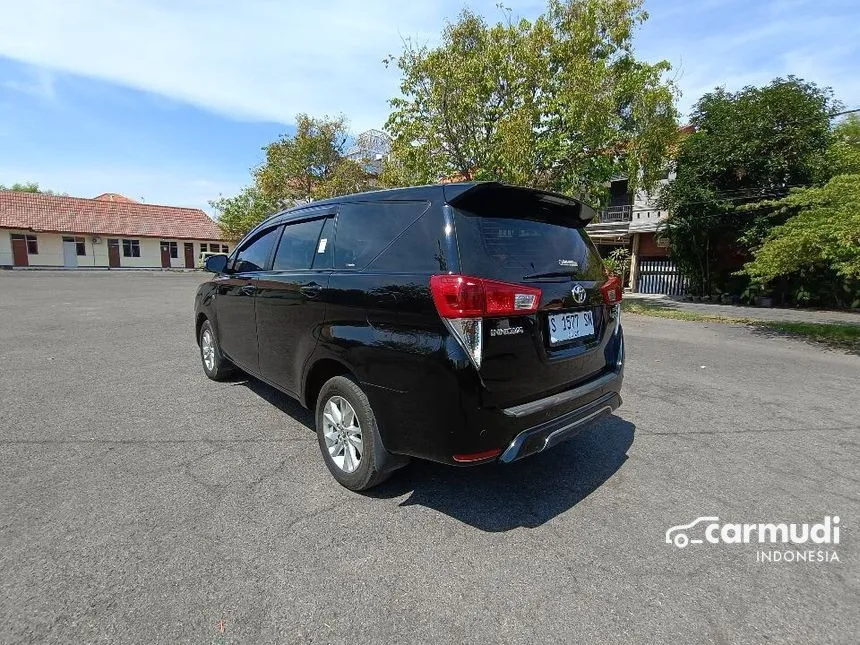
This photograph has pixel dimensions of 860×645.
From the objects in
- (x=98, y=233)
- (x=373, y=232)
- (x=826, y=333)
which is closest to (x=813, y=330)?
(x=826, y=333)

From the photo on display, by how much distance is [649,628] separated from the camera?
191 cm

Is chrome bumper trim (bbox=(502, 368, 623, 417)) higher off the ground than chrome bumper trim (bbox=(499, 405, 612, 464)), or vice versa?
chrome bumper trim (bbox=(502, 368, 623, 417))

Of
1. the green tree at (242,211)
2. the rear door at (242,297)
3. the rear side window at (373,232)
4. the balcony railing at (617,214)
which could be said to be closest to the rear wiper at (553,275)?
the rear side window at (373,232)

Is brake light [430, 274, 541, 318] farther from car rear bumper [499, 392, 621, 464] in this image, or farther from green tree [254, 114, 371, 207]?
green tree [254, 114, 371, 207]

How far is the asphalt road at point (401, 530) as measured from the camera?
194 cm

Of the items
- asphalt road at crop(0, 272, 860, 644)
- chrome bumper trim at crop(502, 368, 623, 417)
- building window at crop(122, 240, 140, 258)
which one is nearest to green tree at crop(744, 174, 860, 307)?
asphalt road at crop(0, 272, 860, 644)

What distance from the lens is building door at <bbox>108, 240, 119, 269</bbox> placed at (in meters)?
41.0

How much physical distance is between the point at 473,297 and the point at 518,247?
57cm

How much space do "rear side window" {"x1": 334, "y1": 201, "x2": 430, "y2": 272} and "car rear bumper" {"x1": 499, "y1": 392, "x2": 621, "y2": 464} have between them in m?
1.10

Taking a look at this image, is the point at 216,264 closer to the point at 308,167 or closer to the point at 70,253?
the point at 308,167

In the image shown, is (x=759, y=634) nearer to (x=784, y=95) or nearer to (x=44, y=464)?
(x=44, y=464)

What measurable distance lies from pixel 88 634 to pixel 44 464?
1.97m

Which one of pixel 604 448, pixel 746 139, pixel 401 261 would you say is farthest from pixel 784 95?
pixel 401 261

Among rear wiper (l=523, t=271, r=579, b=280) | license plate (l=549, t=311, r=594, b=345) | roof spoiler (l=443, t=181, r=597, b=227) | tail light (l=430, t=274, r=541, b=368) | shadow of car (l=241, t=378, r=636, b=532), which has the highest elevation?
roof spoiler (l=443, t=181, r=597, b=227)
